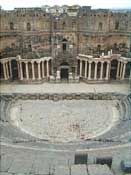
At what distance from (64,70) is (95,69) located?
483cm

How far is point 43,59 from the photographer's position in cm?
3916

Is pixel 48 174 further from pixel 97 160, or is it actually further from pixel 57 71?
pixel 57 71

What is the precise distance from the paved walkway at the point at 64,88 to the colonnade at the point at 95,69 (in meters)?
1.40

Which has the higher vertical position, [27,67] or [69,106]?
[27,67]

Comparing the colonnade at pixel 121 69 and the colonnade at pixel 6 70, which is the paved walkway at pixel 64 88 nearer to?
the colonnade at pixel 6 70

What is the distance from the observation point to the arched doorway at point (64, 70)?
40.7 meters

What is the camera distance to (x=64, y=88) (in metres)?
37.7

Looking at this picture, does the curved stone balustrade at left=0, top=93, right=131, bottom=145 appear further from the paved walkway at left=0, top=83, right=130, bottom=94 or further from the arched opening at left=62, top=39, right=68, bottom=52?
the arched opening at left=62, top=39, right=68, bottom=52

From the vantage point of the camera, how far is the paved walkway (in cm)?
3675

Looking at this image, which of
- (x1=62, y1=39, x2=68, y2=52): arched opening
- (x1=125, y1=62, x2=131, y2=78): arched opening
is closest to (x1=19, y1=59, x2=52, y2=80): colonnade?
(x1=62, y1=39, x2=68, y2=52): arched opening

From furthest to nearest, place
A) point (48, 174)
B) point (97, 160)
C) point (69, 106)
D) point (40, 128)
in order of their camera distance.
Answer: point (69, 106)
point (40, 128)
point (97, 160)
point (48, 174)

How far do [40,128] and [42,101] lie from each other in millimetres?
6745

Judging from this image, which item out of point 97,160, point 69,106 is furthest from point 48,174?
point 69,106

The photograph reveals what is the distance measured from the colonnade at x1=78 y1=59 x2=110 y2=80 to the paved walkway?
1.40 meters
